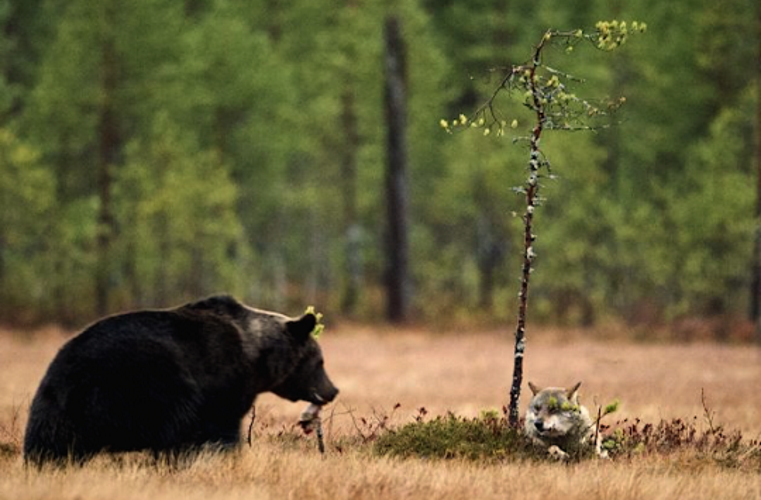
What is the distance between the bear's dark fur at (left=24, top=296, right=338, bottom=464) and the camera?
8820 mm

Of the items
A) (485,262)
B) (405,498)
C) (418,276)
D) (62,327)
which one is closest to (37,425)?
(405,498)

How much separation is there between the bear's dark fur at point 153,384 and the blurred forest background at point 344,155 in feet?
66.0

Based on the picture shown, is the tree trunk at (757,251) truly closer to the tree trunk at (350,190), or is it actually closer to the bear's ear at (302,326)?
the tree trunk at (350,190)

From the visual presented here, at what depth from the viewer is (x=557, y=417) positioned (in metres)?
10.3

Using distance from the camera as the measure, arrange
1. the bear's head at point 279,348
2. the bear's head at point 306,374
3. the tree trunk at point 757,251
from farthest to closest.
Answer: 1. the tree trunk at point 757,251
2. the bear's head at point 306,374
3. the bear's head at point 279,348

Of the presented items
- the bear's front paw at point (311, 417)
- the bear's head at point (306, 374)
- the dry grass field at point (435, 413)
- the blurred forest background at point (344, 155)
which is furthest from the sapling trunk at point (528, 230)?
the blurred forest background at point (344, 155)

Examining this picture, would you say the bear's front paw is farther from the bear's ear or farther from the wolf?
the wolf

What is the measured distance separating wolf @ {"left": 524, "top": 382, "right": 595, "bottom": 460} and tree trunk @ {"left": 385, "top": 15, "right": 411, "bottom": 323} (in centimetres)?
2413

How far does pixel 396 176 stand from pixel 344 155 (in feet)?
26.3

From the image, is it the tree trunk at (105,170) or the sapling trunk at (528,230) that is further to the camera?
the tree trunk at (105,170)

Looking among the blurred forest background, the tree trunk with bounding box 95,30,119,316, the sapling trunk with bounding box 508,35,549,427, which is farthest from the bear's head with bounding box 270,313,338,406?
the tree trunk with bounding box 95,30,119,316

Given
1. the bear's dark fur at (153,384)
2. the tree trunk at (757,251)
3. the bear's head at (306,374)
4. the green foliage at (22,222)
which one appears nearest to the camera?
the bear's dark fur at (153,384)

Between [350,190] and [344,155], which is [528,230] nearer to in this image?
[350,190]

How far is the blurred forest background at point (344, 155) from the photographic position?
3266 cm
